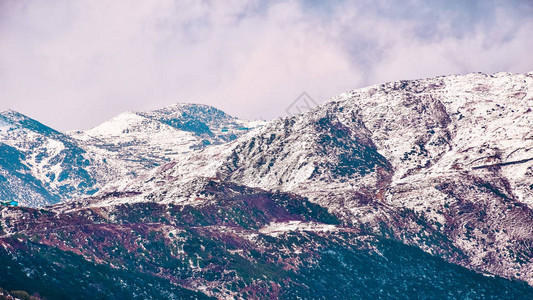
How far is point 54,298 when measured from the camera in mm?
195750

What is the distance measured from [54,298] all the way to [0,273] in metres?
22.0

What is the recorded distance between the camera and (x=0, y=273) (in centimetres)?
19925

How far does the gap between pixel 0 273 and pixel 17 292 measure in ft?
50.6

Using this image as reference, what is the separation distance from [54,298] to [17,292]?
12.5 metres

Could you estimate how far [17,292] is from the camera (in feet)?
619
